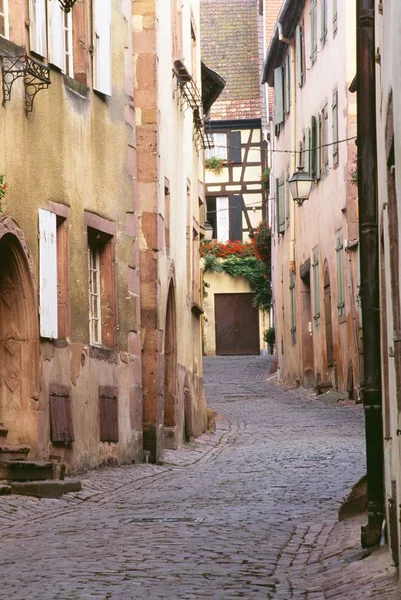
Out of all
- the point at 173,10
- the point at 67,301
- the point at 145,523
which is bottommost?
the point at 145,523

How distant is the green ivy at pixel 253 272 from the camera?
51.0 m

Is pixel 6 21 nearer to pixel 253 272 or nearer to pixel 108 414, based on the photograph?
pixel 108 414

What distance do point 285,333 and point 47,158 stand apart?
24941 millimetres

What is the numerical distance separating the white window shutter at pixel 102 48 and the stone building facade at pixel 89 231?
0.08ft

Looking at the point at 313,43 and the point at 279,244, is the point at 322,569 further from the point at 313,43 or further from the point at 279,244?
the point at 279,244

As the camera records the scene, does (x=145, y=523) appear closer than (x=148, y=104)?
Yes

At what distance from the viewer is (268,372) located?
41.9m

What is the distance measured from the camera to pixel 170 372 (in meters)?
21.0

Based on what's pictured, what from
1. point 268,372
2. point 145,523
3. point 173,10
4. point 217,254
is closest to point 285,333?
point 268,372

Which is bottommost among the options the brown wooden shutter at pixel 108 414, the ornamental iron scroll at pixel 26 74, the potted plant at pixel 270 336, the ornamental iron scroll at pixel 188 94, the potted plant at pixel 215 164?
the brown wooden shutter at pixel 108 414

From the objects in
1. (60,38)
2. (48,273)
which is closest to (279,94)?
(60,38)

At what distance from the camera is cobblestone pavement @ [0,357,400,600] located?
762 cm

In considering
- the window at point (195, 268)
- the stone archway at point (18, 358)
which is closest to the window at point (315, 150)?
the window at point (195, 268)

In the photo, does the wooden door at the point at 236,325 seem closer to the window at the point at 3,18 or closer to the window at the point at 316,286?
the window at the point at 316,286
